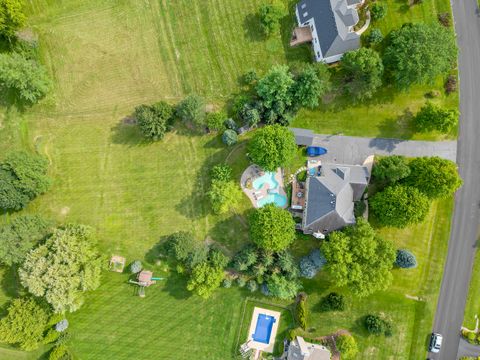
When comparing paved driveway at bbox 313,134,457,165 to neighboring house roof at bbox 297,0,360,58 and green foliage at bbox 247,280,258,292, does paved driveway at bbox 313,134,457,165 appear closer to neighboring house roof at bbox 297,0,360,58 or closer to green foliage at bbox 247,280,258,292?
neighboring house roof at bbox 297,0,360,58

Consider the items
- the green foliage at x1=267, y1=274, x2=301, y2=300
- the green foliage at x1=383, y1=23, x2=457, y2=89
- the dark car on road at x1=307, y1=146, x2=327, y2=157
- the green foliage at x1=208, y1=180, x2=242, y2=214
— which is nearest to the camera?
the green foliage at x1=383, y1=23, x2=457, y2=89

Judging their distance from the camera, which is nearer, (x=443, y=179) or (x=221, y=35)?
(x=443, y=179)

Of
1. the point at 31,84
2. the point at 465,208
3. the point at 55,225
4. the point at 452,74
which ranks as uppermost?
the point at 452,74

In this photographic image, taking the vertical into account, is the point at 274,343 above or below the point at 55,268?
below

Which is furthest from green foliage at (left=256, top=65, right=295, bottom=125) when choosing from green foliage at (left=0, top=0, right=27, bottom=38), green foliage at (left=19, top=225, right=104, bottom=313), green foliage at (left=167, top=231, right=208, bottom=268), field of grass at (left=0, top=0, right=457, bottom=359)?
green foliage at (left=0, top=0, right=27, bottom=38)

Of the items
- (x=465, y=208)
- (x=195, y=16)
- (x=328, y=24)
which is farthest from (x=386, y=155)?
(x=195, y=16)

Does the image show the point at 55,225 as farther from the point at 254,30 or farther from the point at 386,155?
the point at 386,155
